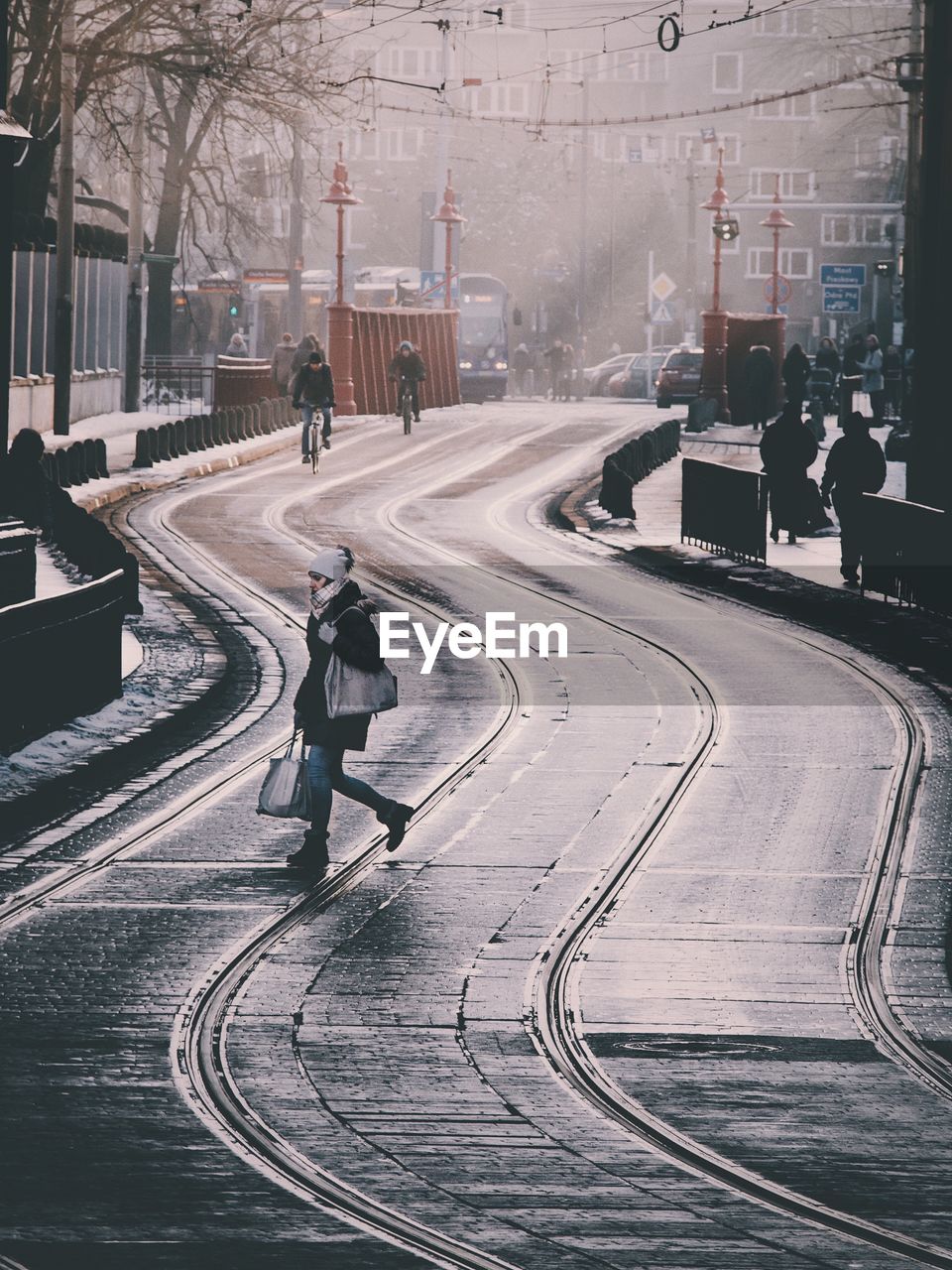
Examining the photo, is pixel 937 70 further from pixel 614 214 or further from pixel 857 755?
pixel 614 214

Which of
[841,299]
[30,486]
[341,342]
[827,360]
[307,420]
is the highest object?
[841,299]

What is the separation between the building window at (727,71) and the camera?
347ft

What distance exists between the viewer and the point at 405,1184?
6.18m

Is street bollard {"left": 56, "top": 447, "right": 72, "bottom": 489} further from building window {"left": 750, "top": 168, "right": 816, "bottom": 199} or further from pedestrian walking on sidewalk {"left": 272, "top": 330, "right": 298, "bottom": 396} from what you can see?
building window {"left": 750, "top": 168, "right": 816, "bottom": 199}

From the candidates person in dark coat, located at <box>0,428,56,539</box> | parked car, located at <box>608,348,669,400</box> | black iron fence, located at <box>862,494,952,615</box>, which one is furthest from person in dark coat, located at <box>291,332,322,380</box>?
parked car, located at <box>608,348,669,400</box>

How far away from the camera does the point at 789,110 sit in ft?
334

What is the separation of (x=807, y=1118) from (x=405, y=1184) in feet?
4.46

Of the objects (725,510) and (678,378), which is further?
(678,378)

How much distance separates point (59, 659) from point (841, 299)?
36.4 m

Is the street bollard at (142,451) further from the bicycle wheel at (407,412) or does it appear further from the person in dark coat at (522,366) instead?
the person in dark coat at (522,366)

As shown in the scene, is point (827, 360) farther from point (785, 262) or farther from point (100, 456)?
point (785, 262)

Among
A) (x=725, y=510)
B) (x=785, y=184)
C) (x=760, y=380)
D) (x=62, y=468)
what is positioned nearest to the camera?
(x=725, y=510)

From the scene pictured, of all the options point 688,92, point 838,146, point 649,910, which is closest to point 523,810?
point 649,910

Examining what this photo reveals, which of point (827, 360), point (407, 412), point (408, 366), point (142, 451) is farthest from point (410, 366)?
point (827, 360)
